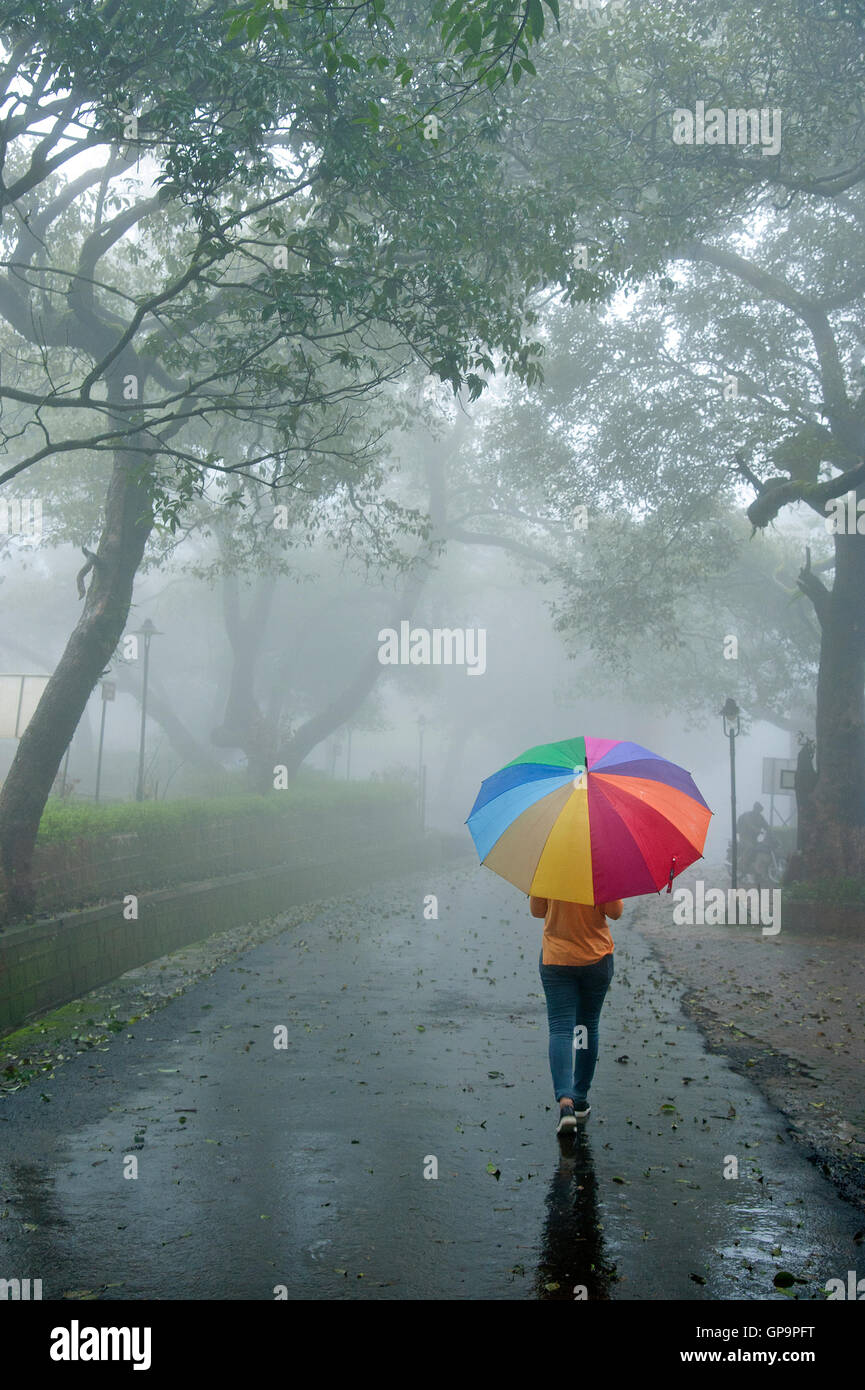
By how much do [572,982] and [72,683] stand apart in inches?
343

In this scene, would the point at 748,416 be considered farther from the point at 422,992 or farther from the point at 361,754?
the point at 361,754

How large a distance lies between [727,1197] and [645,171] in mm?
12698

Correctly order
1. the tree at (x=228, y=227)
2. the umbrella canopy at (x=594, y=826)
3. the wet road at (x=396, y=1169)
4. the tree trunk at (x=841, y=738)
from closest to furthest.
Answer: the wet road at (x=396, y=1169)
the umbrella canopy at (x=594, y=826)
the tree at (x=228, y=227)
the tree trunk at (x=841, y=738)

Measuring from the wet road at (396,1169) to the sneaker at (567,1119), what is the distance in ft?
0.31

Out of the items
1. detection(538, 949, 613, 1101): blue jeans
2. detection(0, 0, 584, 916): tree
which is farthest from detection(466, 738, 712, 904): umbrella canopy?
detection(0, 0, 584, 916): tree

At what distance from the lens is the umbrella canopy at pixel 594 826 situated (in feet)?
17.9

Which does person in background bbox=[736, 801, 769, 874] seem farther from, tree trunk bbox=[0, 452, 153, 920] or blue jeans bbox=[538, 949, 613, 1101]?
blue jeans bbox=[538, 949, 613, 1101]

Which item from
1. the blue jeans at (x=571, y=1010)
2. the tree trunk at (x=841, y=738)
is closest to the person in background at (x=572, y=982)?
the blue jeans at (x=571, y=1010)

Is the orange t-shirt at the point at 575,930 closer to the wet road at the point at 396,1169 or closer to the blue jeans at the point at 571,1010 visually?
the blue jeans at the point at 571,1010

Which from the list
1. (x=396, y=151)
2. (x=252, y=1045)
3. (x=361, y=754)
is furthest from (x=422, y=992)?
(x=361, y=754)

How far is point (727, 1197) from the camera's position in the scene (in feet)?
17.6

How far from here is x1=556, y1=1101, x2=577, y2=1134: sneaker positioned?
6.19 m

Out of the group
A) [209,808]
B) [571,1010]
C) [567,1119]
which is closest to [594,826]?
[571,1010]

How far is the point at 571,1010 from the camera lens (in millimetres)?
6340
